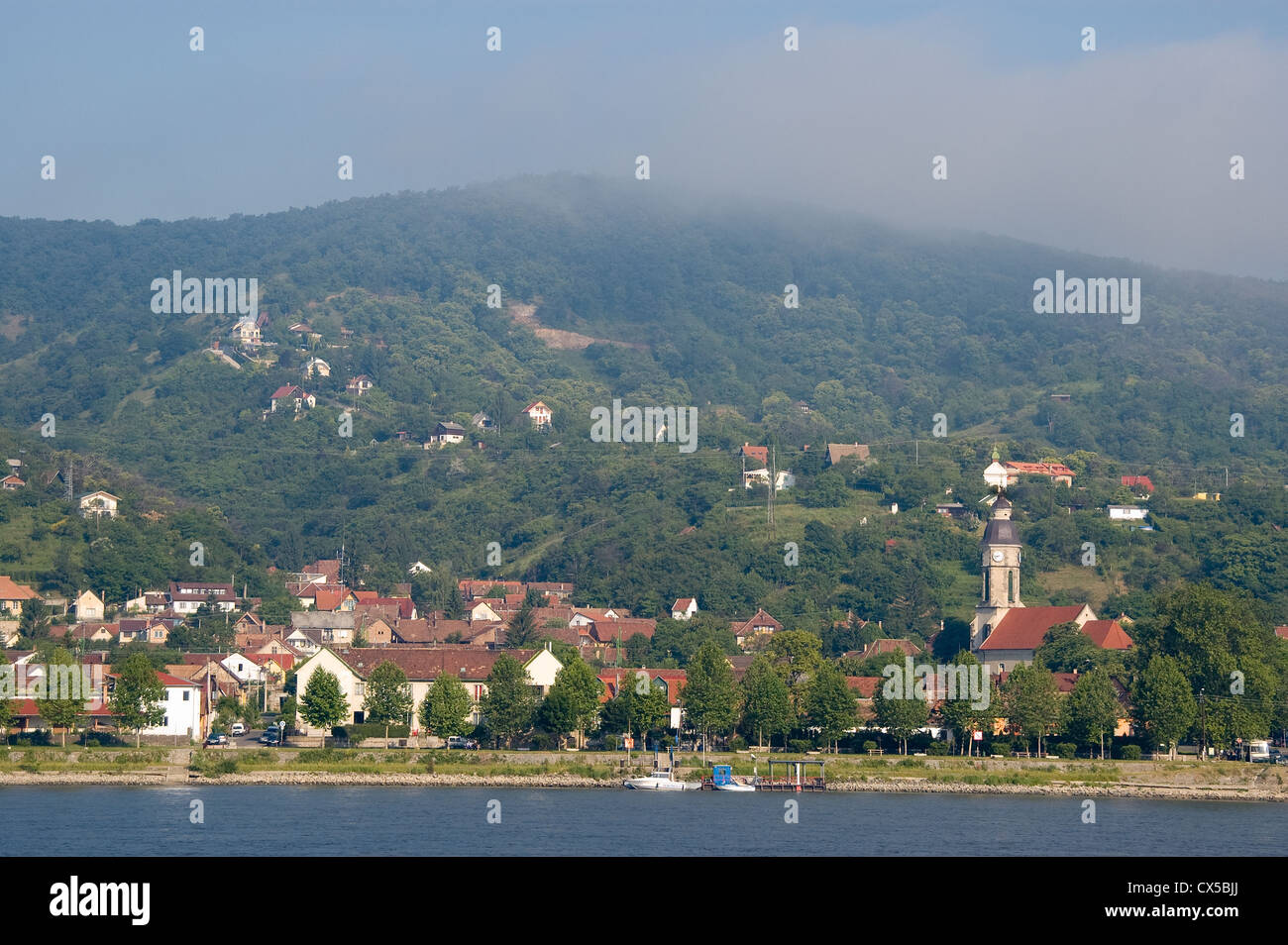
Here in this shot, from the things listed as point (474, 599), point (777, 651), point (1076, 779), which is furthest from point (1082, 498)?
point (1076, 779)

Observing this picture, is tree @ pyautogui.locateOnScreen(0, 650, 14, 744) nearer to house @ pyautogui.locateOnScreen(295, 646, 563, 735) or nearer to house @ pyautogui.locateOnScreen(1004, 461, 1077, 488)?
house @ pyautogui.locateOnScreen(295, 646, 563, 735)

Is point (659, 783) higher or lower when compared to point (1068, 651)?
lower

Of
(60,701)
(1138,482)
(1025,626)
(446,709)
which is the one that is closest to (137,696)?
(60,701)

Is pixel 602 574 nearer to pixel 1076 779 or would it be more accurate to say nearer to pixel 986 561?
pixel 986 561

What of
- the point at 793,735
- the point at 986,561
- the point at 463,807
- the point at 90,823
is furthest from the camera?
the point at 986,561

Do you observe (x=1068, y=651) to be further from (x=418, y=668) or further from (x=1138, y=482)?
(x=1138, y=482)

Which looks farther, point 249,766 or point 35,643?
point 35,643
